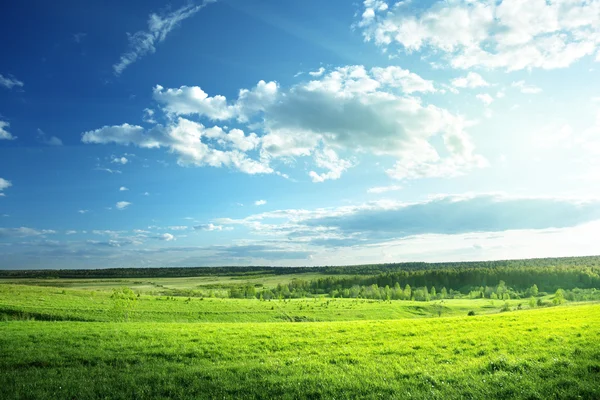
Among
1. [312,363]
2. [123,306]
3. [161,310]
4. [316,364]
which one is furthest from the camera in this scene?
[161,310]

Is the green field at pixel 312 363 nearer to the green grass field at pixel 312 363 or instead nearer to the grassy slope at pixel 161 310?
the green grass field at pixel 312 363

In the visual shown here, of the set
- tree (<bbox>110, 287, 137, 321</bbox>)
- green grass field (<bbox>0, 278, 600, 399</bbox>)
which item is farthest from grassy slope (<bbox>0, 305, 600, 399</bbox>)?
tree (<bbox>110, 287, 137, 321</bbox>)

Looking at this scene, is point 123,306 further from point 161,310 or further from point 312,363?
point 312,363

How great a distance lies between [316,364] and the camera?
1819 cm

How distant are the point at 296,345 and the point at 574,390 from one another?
48.9 feet

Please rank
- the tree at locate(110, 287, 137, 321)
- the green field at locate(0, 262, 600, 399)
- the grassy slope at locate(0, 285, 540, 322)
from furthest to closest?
the tree at locate(110, 287, 137, 321)
the grassy slope at locate(0, 285, 540, 322)
the green field at locate(0, 262, 600, 399)

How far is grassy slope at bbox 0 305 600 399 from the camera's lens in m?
14.4

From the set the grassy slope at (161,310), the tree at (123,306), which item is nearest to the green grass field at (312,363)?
the tree at (123,306)

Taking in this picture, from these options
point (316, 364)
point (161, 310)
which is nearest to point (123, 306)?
point (161, 310)

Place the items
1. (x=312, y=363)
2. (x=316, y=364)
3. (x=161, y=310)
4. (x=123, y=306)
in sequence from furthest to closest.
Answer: (x=161, y=310) < (x=123, y=306) < (x=312, y=363) < (x=316, y=364)

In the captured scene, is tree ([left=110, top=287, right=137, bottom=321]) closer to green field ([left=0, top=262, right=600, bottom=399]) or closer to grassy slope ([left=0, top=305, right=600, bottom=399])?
green field ([left=0, top=262, right=600, bottom=399])

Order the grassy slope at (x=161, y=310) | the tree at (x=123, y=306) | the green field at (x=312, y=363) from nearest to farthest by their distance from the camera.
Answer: the green field at (x=312, y=363) → the grassy slope at (x=161, y=310) → the tree at (x=123, y=306)

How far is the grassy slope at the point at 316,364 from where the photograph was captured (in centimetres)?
1444

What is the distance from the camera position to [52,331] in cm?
3106
